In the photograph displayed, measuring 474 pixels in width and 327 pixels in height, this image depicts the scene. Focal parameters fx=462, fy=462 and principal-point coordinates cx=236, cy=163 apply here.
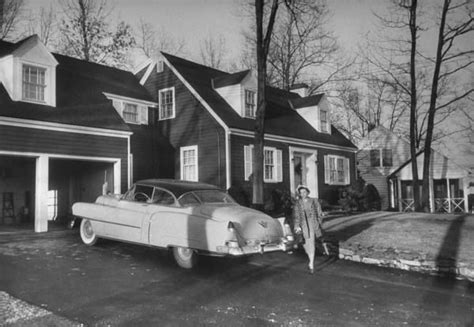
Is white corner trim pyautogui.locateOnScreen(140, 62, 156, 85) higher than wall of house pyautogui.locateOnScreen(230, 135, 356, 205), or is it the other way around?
white corner trim pyautogui.locateOnScreen(140, 62, 156, 85)

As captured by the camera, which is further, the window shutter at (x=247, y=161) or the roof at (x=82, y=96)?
the window shutter at (x=247, y=161)

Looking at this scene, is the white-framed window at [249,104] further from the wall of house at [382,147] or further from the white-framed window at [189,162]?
the wall of house at [382,147]

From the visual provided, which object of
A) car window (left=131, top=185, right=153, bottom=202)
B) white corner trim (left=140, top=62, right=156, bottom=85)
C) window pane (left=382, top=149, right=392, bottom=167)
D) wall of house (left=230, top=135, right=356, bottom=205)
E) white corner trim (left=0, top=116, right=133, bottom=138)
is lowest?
car window (left=131, top=185, right=153, bottom=202)

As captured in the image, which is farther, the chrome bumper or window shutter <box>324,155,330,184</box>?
window shutter <box>324,155,330,184</box>

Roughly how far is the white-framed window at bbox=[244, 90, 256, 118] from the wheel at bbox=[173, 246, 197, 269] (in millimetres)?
13860

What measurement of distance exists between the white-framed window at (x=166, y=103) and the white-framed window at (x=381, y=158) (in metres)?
20.1

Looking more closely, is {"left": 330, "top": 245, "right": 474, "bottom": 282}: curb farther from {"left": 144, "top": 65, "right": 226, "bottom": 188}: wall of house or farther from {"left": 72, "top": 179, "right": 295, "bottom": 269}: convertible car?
{"left": 144, "top": 65, "right": 226, "bottom": 188}: wall of house

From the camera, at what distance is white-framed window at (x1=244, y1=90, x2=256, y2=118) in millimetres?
22327

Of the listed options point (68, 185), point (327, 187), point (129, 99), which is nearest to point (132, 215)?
point (129, 99)

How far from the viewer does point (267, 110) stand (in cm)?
2464

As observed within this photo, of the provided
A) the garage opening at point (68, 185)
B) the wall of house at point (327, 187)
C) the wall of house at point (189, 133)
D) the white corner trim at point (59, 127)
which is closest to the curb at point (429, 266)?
the white corner trim at point (59, 127)

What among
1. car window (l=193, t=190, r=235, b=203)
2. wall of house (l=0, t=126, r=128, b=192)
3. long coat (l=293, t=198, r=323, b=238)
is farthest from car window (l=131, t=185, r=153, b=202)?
wall of house (l=0, t=126, r=128, b=192)

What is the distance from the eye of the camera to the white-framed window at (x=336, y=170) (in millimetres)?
26266

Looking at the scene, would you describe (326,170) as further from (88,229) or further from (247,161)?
(88,229)
